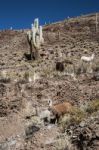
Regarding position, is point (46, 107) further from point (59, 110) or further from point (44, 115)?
point (59, 110)

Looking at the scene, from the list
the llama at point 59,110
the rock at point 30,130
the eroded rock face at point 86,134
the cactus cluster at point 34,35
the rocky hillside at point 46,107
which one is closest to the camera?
the eroded rock face at point 86,134

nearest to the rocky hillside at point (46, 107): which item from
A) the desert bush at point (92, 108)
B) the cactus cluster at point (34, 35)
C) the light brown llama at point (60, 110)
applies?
the desert bush at point (92, 108)

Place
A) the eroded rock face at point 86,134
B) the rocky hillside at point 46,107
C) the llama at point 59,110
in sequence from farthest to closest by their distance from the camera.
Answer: the llama at point 59,110 → the rocky hillside at point 46,107 → the eroded rock face at point 86,134

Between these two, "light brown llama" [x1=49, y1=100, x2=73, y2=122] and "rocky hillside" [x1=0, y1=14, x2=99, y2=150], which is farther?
"light brown llama" [x1=49, y1=100, x2=73, y2=122]

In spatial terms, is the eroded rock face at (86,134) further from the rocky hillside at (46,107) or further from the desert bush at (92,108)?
the desert bush at (92,108)

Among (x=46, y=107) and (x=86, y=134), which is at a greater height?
(x=46, y=107)

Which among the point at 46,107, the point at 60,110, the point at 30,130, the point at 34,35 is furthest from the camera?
the point at 34,35

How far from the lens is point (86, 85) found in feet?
50.1

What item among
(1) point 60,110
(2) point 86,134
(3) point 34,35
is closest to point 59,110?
(1) point 60,110

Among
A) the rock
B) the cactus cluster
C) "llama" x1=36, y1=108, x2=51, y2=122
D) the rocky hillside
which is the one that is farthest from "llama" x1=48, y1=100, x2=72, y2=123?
the cactus cluster

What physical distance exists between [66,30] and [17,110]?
31.0 metres

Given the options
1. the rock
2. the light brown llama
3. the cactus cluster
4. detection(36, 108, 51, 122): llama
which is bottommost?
the rock

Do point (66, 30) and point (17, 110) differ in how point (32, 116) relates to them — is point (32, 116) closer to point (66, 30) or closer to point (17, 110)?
point (17, 110)

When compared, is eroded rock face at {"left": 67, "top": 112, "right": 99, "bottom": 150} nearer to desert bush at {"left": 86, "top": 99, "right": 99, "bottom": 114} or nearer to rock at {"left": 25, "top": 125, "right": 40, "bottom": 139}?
rock at {"left": 25, "top": 125, "right": 40, "bottom": 139}
